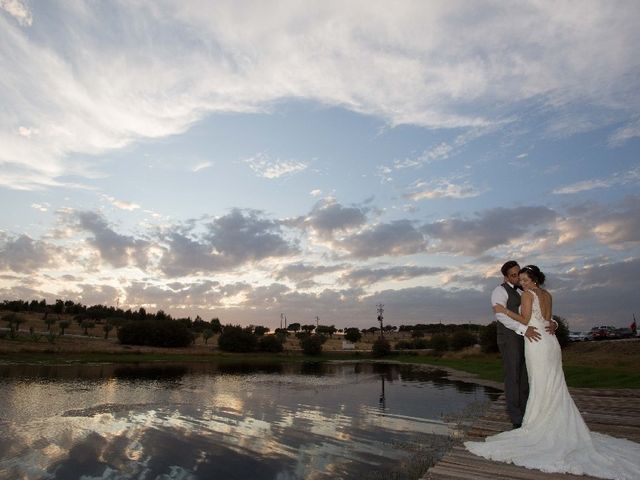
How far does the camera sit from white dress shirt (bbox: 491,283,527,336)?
23.7ft

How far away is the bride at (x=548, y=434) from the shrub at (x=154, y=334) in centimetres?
8446

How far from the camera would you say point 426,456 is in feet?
42.4

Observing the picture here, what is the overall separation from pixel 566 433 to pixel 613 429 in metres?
2.90

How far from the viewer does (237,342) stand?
8856 centimetres

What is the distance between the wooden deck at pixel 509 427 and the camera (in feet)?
17.8

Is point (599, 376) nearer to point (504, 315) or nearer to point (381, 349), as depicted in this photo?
point (504, 315)

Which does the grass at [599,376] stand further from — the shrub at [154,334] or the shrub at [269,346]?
the shrub at [154,334]

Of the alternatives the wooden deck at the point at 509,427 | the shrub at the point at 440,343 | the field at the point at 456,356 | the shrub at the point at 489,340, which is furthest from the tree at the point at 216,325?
the wooden deck at the point at 509,427

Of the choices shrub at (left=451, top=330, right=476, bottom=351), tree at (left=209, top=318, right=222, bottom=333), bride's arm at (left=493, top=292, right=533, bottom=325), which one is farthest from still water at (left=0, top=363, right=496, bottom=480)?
tree at (left=209, top=318, right=222, bottom=333)

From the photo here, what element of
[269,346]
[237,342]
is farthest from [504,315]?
[269,346]

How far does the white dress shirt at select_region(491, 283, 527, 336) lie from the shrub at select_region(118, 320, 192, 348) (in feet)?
276

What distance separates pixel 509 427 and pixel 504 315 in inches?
100

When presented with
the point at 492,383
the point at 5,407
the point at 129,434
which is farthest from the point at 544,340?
the point at 492,383

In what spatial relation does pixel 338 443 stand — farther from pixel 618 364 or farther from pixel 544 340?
pixel 618 364
